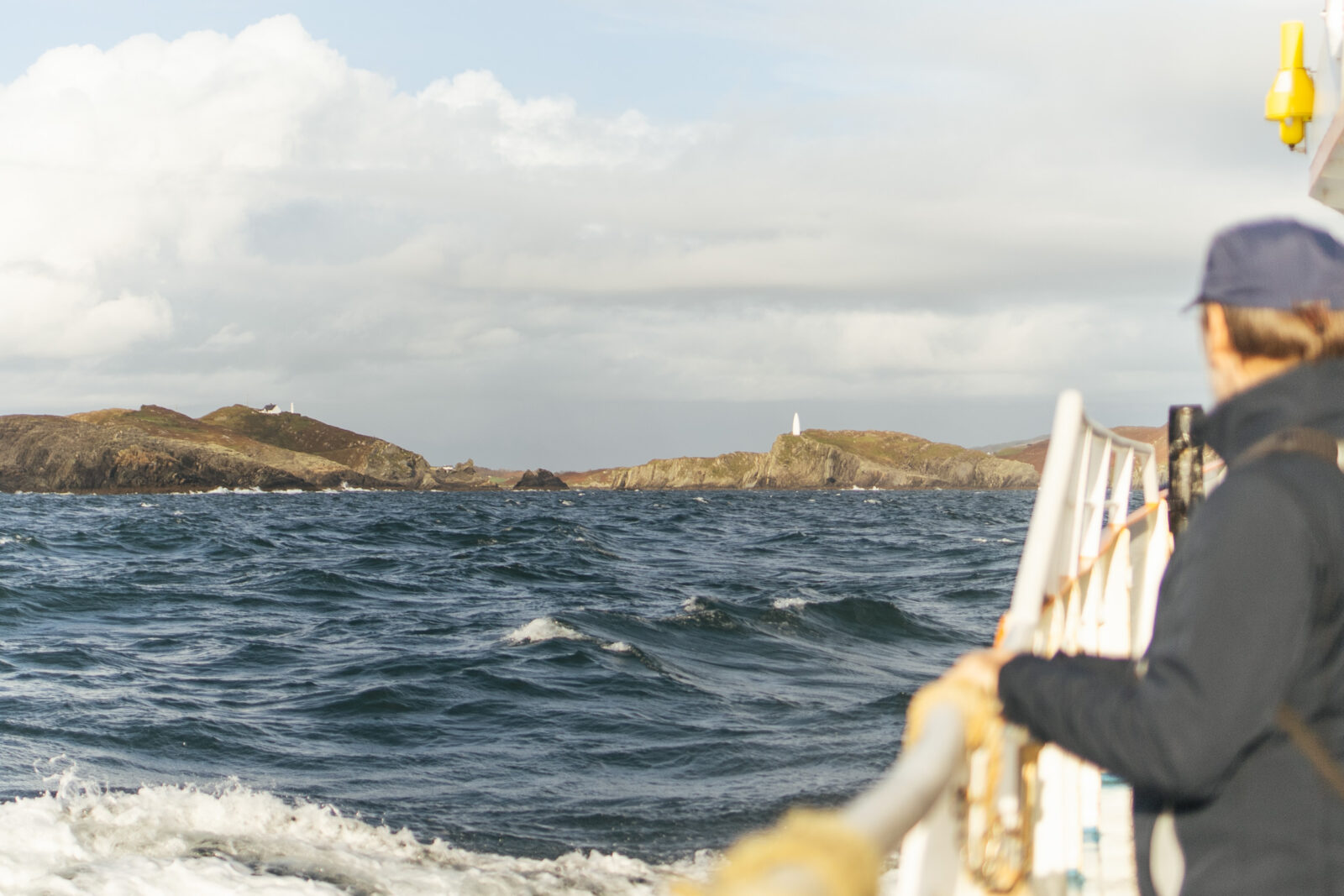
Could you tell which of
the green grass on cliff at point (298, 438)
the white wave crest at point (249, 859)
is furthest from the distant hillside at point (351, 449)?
the white wave crest at point (249, 859)

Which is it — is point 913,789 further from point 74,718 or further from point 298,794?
point 74,718

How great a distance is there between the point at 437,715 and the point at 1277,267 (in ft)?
34.4

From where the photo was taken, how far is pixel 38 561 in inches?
1069

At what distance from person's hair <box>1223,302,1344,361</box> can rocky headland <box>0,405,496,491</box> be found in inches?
6208

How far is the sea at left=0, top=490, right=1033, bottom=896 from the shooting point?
277 inches

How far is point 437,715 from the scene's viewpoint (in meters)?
11.1

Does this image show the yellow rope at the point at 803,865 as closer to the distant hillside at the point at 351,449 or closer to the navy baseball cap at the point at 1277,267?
the navy baseball cap at the point at 1277,267

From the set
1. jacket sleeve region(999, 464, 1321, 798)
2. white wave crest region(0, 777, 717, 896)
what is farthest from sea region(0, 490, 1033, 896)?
jacket sleeve region(999, 464, 1321, 798)

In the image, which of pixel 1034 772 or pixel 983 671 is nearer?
pixel 983 671

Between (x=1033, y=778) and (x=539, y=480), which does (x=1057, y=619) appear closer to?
(x=1033, y=778)

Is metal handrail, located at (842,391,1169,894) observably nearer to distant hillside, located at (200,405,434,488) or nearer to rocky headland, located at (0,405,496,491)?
rocky headland, located at (0,405,496,491)

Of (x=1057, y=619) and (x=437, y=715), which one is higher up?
(x=1057, y=619)

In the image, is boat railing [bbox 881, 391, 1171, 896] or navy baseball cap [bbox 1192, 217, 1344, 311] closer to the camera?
navy baseball cap [bbox 1192, 217, 1344, 311]

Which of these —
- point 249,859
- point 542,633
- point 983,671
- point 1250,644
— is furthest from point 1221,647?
point 542,633
